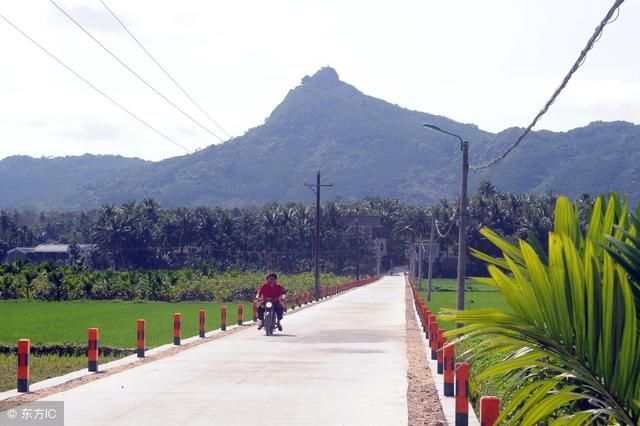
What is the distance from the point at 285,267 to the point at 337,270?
1134cm

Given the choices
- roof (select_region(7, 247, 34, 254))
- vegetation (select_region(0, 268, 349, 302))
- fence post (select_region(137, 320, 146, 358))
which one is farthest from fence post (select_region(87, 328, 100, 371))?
roof (select_region(7, 247, 34, 254))

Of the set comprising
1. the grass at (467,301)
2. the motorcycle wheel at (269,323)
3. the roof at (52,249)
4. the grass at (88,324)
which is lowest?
the grass at (467,301)

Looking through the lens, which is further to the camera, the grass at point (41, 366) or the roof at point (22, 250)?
the roof at point (22, 250)

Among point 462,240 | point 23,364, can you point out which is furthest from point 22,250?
point 23,364

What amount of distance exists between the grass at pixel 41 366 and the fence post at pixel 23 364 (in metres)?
1.86

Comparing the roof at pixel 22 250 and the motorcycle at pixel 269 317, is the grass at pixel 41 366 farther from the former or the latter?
the roof at pixel 22 250

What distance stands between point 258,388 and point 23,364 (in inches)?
139

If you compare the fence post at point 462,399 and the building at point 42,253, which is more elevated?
the fence post at point 462,399

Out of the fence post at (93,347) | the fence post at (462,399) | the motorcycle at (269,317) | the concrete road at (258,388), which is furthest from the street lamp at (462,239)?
the fence post at (462,399)

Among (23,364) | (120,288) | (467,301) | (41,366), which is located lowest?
(467,301)

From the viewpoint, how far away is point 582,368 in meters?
4.49

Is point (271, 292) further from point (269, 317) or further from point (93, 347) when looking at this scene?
point (93, 347)

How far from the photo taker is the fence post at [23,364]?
13.8m

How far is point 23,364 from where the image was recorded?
14.0 metres
